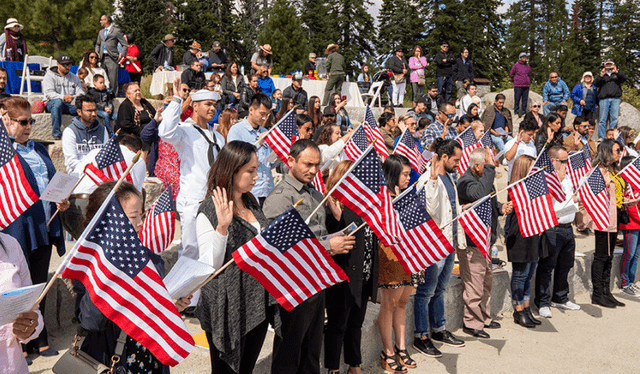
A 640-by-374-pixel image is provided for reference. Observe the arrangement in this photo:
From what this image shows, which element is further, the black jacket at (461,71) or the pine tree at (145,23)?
the pine tree at (145,23)

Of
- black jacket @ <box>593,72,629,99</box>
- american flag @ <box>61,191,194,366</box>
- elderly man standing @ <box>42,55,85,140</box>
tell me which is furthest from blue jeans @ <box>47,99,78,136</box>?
black jacket @ <box>593,72,629,99</box>

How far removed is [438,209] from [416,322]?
1.27 meters

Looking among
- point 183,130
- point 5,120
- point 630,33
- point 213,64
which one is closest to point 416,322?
point 183,130

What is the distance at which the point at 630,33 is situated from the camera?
47469 millimetres

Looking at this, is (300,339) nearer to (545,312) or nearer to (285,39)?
(545,312)

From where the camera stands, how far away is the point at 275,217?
435 cm

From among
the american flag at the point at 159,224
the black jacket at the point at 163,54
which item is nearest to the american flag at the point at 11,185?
the american flag at the point at 159,224

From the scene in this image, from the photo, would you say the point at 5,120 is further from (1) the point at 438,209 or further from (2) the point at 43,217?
(1) the point at 438,209

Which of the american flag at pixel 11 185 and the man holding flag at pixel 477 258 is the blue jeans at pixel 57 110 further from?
the man holding flag at pixel 477 258

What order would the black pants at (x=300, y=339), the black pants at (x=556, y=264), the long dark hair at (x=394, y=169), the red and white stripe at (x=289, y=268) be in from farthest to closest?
the black pants at (x=556, y=264) → the long dark hair at (x=394, y=169) → the black pants at (x=300, y=339) → the red and white stripe at (x=289, y=268)

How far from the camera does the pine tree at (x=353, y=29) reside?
41.3m

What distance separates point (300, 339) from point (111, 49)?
1156cm

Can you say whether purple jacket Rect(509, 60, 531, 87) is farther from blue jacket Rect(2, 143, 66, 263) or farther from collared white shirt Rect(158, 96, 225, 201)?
blue jacket Rect(2, 143, 66, 263)

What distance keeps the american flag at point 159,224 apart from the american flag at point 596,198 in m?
5.66
